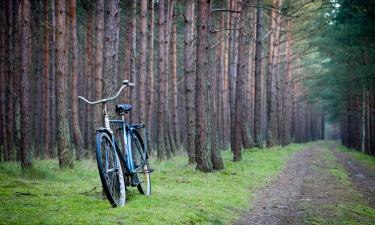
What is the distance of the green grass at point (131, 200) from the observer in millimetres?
6430

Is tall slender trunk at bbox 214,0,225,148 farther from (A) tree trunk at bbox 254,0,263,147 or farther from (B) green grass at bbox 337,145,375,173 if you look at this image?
(B) green grass at bbox 337,145,375,173

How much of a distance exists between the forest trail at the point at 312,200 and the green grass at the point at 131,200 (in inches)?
17.8

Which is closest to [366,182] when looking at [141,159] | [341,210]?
[341,210]

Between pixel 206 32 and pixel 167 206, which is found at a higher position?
pixel 206 32

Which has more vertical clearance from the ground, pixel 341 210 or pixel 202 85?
pixel 202 85

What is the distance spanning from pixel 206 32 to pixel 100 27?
14.3ft

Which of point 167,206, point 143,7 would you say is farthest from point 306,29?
point 167,206

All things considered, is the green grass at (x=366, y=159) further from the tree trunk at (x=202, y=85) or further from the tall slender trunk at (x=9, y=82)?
the tall slender trunk at (x=9, y=82)

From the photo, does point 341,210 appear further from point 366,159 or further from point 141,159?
point 366,159

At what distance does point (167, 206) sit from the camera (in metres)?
7.63

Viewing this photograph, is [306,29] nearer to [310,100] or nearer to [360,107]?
[360,107]

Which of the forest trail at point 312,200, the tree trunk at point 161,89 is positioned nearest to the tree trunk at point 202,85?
the forest trail at point 312,200

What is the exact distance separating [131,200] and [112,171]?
3.38 ft

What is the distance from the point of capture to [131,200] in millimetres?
7859
